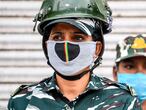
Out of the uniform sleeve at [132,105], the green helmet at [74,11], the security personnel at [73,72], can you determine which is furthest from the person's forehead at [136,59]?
the uniform sleeve at [132,105]

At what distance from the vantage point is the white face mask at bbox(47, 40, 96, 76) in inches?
129

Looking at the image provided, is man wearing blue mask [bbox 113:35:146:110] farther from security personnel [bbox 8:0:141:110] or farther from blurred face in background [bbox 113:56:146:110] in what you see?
security personnel [bbox 8:0:141:110]

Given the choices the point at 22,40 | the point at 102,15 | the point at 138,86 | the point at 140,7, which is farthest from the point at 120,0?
the point at 102,15

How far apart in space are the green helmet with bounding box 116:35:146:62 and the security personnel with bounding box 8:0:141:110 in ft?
2.70

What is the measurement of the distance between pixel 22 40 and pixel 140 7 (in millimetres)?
1447

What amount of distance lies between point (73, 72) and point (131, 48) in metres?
1.12

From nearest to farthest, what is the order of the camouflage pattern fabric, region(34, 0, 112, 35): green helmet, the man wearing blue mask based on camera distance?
the camouflage pattern fabric
region(34, 0, 112, 35): green helmet
the man wearing blue mask

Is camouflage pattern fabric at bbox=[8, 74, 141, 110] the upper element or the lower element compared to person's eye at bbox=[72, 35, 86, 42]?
lower

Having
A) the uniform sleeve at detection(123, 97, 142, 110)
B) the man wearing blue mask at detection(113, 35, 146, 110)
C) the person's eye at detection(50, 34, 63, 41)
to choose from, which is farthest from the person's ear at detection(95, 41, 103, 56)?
the man wearing blue mask at detection(113, 35, 146, 110)

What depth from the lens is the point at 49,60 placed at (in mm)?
3387

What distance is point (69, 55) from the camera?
3316mm

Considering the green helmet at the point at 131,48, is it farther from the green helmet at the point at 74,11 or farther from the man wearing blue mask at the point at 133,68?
the green helmet at the point at 74,11

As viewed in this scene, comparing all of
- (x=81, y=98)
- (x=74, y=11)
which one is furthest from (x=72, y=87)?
(x=74, y=11)

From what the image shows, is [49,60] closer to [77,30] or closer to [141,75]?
[77,30]
